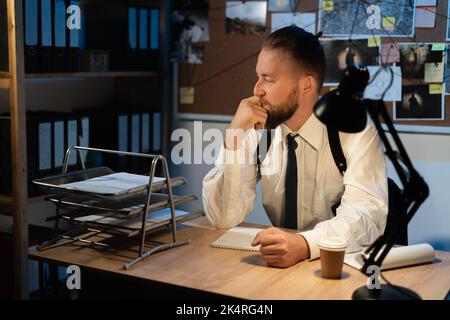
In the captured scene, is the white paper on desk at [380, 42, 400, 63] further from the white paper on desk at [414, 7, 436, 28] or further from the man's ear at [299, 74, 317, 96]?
the man's ear at [299, 74, 317, 96]

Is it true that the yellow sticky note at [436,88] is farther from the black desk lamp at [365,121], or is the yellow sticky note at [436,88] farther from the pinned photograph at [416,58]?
the black desk lamp at [365,121]

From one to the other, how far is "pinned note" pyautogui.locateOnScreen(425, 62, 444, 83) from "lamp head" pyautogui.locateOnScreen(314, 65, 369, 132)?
1.44 meters

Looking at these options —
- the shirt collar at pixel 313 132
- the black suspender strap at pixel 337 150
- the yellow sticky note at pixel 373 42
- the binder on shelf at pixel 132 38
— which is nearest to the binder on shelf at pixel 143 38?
the binder on shelf at pixel 132 38

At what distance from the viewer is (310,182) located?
2.20m

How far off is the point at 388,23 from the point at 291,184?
109 cm

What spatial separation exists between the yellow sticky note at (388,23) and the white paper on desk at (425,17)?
3.8 inches

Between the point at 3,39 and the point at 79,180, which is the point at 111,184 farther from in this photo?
the point at 3,39

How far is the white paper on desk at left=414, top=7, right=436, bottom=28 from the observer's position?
9.27ft

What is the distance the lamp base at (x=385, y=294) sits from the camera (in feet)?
5.03

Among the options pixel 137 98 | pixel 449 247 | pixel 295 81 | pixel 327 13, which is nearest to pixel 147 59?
pixel 137 98

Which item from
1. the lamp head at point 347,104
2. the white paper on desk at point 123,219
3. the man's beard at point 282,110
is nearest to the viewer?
the lamp head at point 347,104
